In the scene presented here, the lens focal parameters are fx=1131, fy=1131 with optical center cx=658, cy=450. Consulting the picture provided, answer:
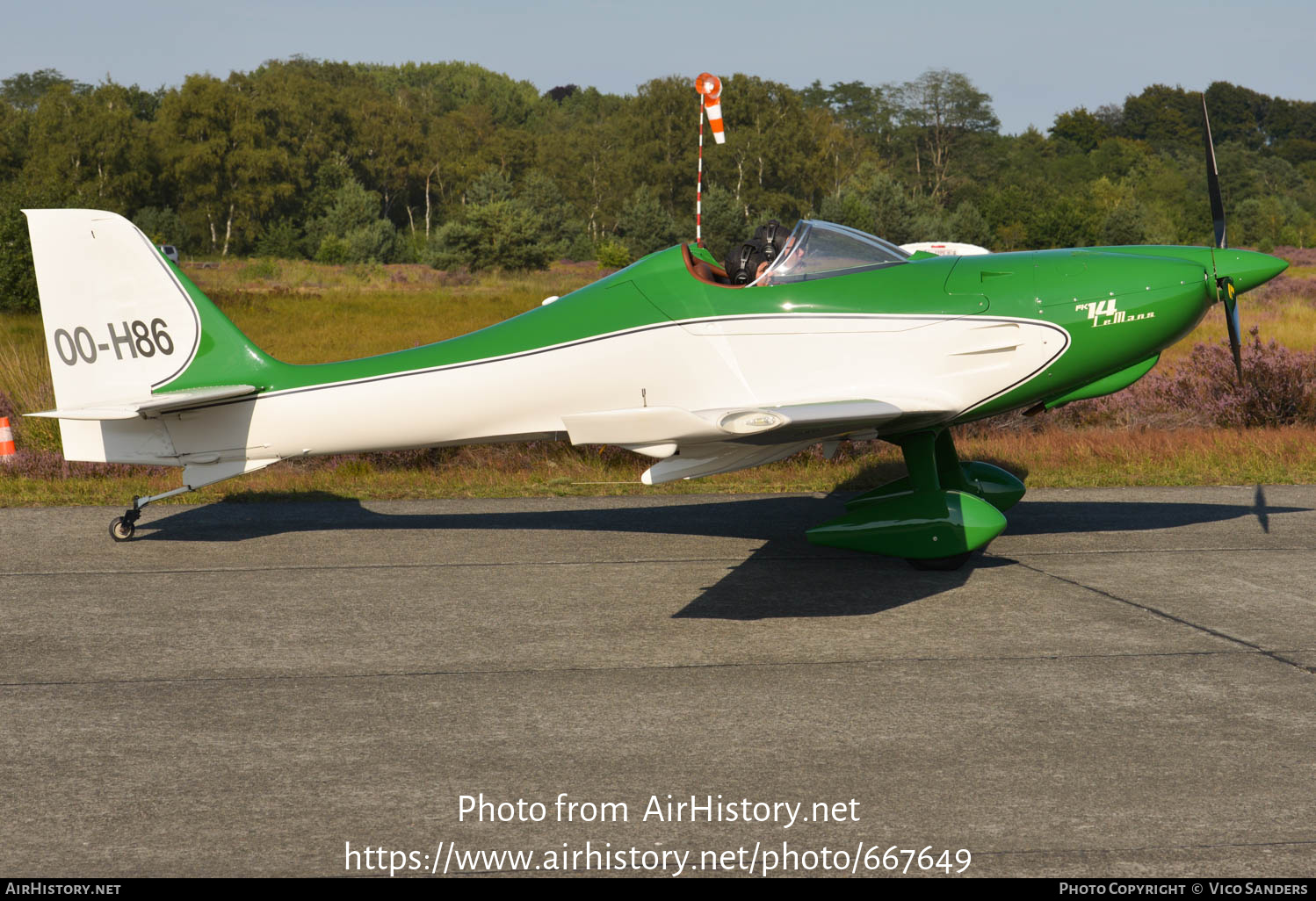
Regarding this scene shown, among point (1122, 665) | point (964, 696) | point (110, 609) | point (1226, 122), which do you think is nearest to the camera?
point (964, 696)

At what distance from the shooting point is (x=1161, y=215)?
183ft

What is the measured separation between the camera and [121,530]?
30.5ft

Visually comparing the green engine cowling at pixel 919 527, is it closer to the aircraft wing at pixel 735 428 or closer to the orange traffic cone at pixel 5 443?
the aircraft wing at pixel 735 428

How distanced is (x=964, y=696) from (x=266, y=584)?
488 cm

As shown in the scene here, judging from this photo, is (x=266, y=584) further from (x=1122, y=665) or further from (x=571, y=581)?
(x=1122, y=665)

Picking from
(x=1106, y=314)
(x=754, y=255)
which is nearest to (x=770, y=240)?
(x=754, y=255)

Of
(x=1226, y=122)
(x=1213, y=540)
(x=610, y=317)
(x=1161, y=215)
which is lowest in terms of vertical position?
(x=1213, y=540)

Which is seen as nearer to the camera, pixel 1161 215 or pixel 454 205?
pixel 1161 215

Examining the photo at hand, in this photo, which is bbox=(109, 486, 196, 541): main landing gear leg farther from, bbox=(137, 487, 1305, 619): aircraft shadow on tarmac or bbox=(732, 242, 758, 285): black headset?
bbox=(732, 242, 758, 285): black headset

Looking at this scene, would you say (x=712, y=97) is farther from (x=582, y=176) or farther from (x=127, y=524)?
(x=582, y=176)

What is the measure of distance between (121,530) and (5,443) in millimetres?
4754

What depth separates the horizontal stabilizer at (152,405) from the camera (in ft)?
26.8

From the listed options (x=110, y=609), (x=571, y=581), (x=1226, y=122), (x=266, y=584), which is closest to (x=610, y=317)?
(x=571, y=581)
